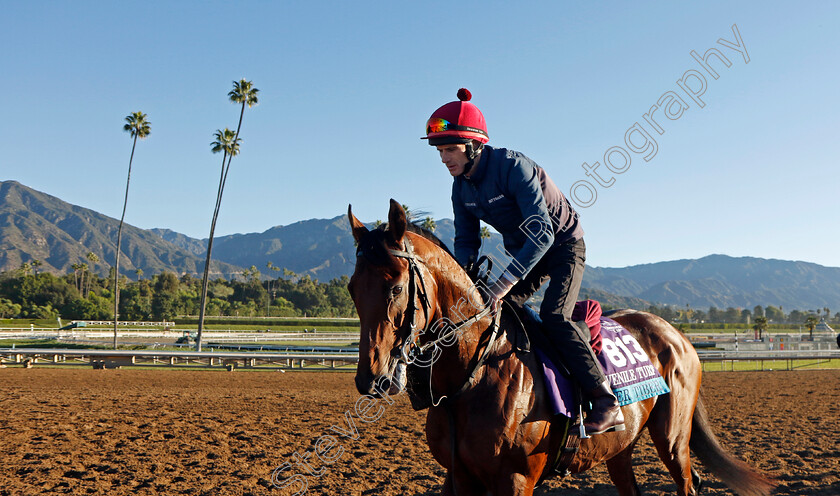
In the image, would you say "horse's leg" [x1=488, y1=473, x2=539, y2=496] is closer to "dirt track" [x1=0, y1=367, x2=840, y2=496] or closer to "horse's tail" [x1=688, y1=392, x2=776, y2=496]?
"dirt track" [x1=0, y1=367, x2=840, y2=496]

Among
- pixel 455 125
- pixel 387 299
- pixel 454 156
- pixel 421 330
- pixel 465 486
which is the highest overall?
pixel 455 125

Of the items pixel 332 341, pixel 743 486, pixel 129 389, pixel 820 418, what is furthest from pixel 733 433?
pixel 332 341

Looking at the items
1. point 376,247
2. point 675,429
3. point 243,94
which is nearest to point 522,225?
point 376,247

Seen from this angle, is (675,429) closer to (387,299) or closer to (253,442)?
(387,299)

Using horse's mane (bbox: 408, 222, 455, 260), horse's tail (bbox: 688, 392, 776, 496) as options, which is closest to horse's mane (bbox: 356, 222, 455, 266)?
horse's mane (bbox: 408, 222, 455, 260)

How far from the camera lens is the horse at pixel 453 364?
2.56m

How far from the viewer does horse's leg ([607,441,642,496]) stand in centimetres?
447

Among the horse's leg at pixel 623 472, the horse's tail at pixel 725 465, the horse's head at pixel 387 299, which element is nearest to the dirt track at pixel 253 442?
the horse's head at pixel 387 299

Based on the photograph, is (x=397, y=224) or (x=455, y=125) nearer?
(x=397, y=224)

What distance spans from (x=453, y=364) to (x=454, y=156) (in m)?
1.17

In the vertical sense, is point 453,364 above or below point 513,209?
below

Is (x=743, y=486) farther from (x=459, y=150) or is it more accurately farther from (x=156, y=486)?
(x=156, y=486)

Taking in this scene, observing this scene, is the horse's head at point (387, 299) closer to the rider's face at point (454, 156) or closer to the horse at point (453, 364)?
the horse at point (453, 364)

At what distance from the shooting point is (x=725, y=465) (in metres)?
4.66
